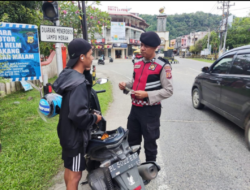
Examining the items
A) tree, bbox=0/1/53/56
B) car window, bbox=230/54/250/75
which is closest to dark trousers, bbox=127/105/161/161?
car window, bbox=230/54/250/75

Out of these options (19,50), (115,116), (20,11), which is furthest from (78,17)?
(115,116)

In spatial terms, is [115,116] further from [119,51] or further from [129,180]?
[119,51]

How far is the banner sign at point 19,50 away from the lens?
16.2ft

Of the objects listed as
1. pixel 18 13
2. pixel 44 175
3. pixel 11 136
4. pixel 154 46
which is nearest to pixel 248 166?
pixel 154 46

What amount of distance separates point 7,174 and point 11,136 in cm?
125

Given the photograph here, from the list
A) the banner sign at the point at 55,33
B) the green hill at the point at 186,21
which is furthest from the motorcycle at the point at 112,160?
the green hill at the point at 186,21

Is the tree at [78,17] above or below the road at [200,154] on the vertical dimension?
above

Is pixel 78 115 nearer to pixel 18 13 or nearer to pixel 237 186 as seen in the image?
pixel 237 186

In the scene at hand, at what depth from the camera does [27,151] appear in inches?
122

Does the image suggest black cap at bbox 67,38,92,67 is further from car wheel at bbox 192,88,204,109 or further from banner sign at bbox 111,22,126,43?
banner sign at bbox 111,22,126,43

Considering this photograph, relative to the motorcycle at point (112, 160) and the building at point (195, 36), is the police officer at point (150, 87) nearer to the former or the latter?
the motorcycle at point (112, 160)

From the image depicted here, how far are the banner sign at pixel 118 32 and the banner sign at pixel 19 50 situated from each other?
41.3m

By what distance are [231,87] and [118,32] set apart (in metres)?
43.9

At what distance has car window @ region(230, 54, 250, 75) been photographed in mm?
3418
